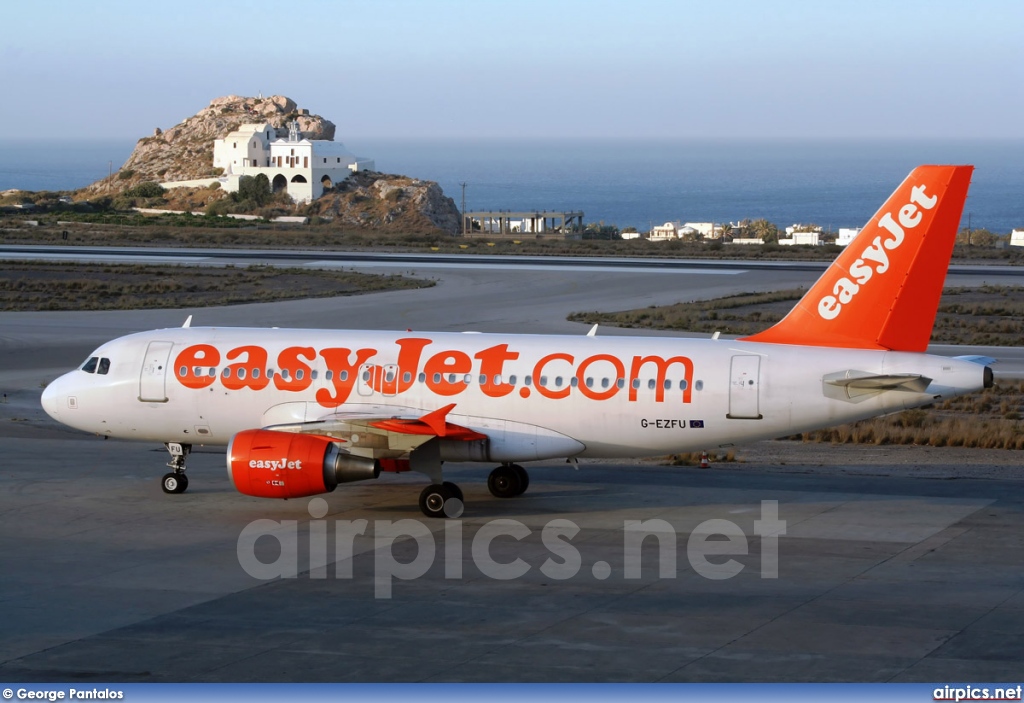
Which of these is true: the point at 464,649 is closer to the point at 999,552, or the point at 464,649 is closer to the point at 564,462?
the point at 999,552

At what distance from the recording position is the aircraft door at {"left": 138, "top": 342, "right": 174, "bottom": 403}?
1077 inches

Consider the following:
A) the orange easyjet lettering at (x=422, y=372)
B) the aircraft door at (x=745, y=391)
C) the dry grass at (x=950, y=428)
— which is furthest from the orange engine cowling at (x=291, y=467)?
the dry grass at (x=950, y=428)

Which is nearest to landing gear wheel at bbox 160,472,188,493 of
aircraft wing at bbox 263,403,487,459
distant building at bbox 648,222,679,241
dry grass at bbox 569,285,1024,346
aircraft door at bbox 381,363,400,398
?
aircraft wing at bbox 263,403,487,459

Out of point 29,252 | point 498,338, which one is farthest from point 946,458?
point 29,252

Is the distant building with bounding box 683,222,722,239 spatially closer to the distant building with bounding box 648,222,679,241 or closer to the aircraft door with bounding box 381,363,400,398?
the distant building with bounding box 648,222,679,241

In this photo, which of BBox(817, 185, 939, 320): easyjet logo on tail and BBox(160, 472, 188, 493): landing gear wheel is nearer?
BBox(817, 185, 939, 320): easyjet logo on tail

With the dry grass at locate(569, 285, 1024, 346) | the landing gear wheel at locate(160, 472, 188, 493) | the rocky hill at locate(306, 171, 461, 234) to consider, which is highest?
the rocky hill at locate(306, 171, 461, 234)

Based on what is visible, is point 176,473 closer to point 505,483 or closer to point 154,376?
point 154,376

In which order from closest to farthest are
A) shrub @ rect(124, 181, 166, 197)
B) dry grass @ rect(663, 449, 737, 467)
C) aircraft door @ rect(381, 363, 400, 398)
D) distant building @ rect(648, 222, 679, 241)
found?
aircraft door @ rect(381, 363, 400, 398) < dry grass @ rect(663, 449, 737, 467) < distant building @ rect(648, 222, 679, 241) < shrub @ rect(124, 181, 166, 197)

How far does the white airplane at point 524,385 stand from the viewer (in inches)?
960

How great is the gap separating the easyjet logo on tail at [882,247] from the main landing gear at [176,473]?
48.7 feet

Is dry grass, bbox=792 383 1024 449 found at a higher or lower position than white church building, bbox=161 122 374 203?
lower

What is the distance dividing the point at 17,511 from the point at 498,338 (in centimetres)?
1087

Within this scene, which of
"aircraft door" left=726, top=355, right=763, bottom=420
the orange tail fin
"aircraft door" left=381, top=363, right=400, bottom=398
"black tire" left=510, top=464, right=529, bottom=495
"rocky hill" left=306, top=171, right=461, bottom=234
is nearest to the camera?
the orange tail fin
